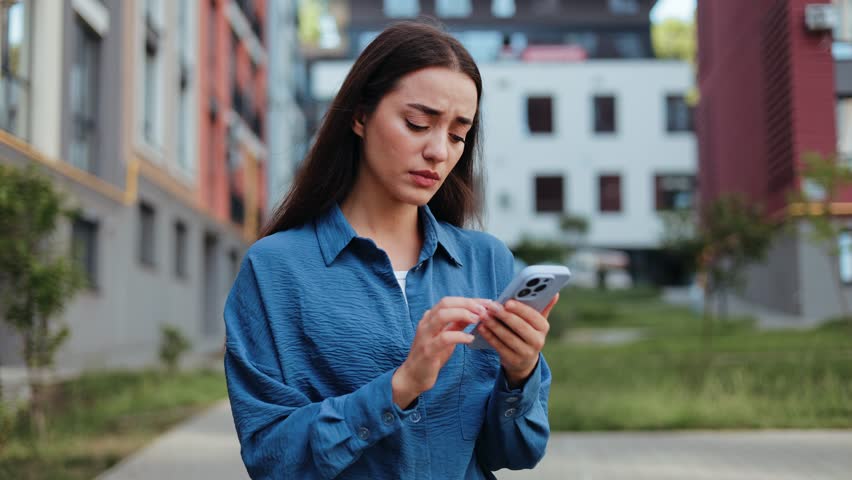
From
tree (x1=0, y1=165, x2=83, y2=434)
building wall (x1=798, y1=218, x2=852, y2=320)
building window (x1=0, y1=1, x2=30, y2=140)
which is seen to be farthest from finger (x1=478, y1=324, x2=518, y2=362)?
building wall (x1=798, y1=218, x2=852, y2=320)

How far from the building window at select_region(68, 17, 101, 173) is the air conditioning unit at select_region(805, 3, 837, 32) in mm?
10569

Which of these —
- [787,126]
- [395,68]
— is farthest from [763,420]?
[787,126]

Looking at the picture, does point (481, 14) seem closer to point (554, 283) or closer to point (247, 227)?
point (247, 227)

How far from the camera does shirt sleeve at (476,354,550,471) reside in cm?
192

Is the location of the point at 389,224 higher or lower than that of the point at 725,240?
lower

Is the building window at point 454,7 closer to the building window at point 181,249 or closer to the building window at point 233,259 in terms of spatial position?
the building window at point 233,259

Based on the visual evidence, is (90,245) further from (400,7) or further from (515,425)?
(400,7)

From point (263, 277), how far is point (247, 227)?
28.2 m

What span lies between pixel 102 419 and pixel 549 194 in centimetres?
3583

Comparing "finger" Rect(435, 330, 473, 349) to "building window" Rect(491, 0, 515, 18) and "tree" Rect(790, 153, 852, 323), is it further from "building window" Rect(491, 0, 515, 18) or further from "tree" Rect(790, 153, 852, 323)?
"building window" Rect(491, 0, 515, 18)

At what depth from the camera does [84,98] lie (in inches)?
607

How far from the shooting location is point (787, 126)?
1939 centimetres

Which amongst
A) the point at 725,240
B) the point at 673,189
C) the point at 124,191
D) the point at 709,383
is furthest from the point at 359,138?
the point at 673,189

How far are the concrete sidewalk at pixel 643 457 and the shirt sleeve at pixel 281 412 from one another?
14.1ft
